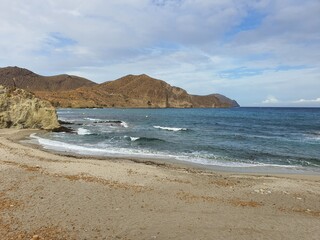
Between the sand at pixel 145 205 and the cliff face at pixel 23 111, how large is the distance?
82.6 feet

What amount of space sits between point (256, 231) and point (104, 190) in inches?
237

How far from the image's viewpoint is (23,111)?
39.6 metres

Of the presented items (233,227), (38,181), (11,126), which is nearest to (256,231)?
(233,227)

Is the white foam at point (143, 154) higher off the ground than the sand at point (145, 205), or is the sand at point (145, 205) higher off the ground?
the sand at point (145, 205)

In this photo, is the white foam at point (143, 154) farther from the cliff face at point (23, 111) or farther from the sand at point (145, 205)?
the cliff face at point (23, 111)

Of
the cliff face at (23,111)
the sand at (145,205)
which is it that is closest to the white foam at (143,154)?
the sand at (145,205)

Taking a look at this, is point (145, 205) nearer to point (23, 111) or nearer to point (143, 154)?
point (143, 154)

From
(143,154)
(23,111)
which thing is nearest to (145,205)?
(143,154)

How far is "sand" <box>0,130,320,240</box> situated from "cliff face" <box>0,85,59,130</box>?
82.6ft

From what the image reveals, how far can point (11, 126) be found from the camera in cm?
3912

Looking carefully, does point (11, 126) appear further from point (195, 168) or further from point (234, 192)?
point (234, 192)

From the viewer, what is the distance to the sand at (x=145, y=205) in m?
8.64

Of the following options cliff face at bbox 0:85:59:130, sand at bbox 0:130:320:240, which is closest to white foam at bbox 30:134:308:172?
sand at bbox 0:130:320:240

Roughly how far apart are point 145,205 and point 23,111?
1324 inches
